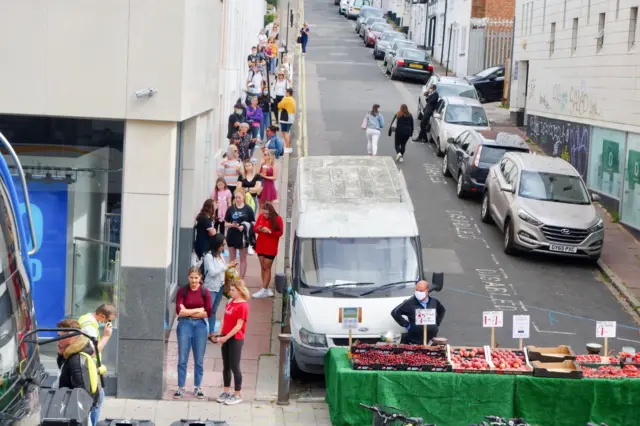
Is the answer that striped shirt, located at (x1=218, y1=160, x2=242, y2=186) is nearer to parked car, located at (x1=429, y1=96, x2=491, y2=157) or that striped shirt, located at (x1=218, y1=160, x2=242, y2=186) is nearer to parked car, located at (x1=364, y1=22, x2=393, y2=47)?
parked car, located at (x1=429, y1=96, x2=491, y2=157)

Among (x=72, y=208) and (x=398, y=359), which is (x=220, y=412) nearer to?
(x=398, y=359)

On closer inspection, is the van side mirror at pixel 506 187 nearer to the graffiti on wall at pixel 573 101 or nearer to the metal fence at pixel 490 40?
the graffiti on wall at pixel 573 101

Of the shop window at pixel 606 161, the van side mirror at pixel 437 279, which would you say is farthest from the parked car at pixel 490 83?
the van side mirror at pixel 437 279

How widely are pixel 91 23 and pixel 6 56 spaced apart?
3.83ft

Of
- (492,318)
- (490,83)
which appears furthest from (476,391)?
(490,83)

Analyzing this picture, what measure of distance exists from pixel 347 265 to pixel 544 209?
7.82m

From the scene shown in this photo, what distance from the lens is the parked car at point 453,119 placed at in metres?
32.2

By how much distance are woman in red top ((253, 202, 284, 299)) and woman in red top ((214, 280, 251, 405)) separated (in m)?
4.54

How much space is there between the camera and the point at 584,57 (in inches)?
1273

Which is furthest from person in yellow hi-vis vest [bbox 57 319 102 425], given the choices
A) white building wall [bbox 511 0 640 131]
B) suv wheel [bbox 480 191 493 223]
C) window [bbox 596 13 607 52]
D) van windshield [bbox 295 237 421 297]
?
window [bbox 596 13 607 52]

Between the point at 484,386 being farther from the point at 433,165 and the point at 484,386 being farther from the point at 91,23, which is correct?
the point at 433,165

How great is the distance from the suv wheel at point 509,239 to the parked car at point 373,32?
40.2 metres

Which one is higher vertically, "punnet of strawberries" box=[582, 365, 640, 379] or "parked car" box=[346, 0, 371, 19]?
"parked car" box=[346, 0, 371, 19]

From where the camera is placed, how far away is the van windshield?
1591 centimetres
